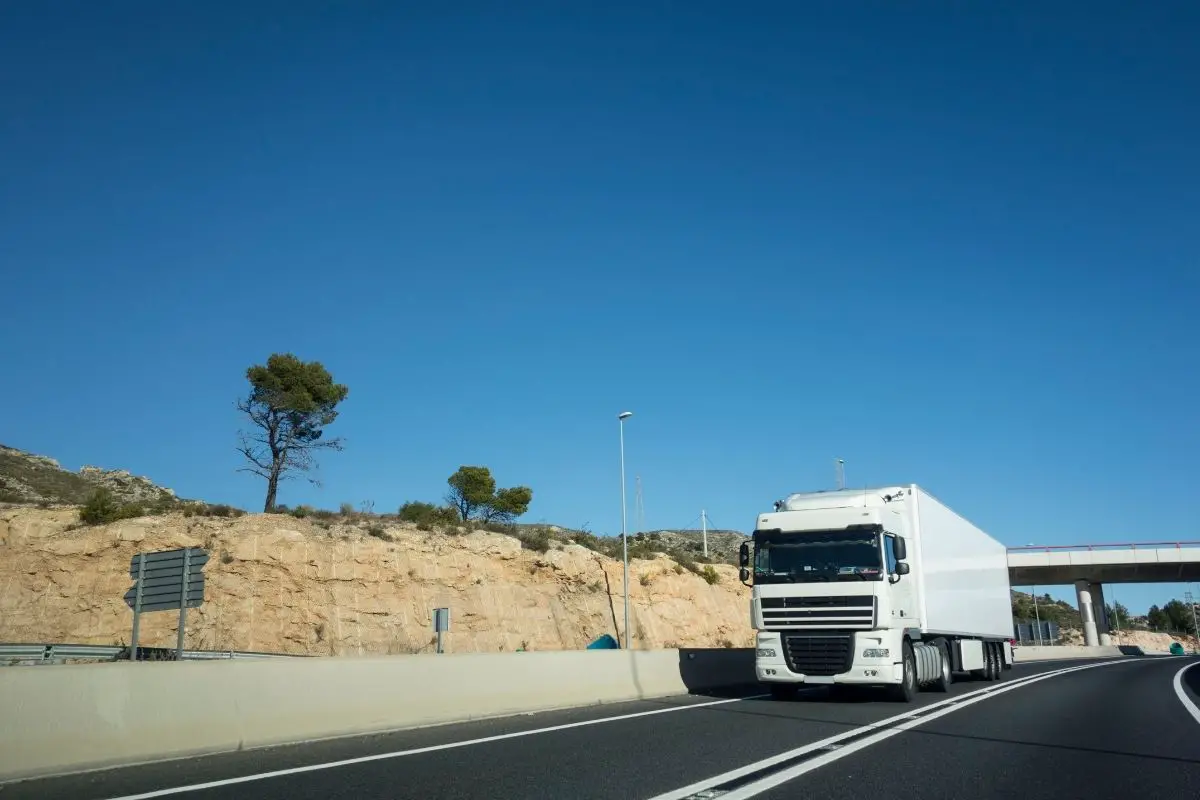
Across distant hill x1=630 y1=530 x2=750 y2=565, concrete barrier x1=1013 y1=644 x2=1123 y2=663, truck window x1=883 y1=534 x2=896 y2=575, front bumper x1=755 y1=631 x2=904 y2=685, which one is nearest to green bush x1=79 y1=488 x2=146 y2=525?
front bumper x1=755 y1=631 x2=904 y2=685

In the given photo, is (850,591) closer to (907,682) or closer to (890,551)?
(890,551)

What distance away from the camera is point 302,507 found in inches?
1604

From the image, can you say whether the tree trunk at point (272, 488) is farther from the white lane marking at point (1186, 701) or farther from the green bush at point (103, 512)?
the white lane marking at point (1186, 701)

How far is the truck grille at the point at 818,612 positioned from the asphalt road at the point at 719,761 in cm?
193

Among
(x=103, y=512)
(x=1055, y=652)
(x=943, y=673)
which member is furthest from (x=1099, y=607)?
(x=103, y=512)

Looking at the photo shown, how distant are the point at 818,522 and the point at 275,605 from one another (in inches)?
959

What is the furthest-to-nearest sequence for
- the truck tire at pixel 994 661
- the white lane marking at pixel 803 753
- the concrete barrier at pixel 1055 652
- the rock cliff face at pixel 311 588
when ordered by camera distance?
1. the concrete barrier at pixel 1055 652
2. the rock cliff face at pixel 311 588
3. the truck tire at pixel 994 661
4. the white lane marking at pixel 803 753

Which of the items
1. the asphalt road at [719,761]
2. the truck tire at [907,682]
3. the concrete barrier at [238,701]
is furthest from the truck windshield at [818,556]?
the concrete barrier at [238,701]

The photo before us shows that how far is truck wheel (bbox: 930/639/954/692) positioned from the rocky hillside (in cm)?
3420

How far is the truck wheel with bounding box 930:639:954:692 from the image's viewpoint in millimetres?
20219

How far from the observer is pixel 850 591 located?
657 inches

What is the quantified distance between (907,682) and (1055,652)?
4613 centimetres

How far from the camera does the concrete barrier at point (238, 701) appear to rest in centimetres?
841

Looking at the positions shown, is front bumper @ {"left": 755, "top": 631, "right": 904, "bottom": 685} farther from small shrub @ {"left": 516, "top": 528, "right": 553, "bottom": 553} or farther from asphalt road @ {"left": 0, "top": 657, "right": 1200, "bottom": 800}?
small shrub @ {"left": 516, "top": 528, "right": 553, "bottom": 553}
